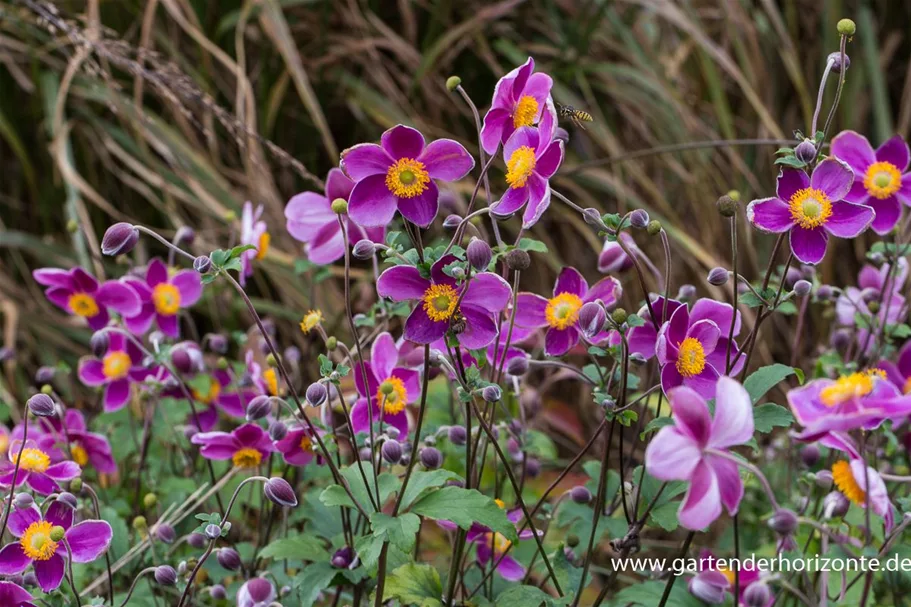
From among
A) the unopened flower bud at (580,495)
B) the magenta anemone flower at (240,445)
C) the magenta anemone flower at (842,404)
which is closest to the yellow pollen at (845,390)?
the magenta anemone flower at (842,404)

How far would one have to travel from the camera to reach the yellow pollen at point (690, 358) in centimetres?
98

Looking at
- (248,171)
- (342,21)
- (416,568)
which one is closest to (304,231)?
(416,568)

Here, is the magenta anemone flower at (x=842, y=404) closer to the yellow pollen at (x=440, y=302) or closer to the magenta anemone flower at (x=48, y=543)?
the yellow pollen at (x=440, y=302)

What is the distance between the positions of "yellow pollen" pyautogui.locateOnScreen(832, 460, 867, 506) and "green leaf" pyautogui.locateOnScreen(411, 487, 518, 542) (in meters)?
0.36

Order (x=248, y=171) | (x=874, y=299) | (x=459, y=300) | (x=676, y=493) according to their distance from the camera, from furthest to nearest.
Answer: (x=248, y=171) < (x=874, y=299) < (x=676, y=493) < (x=459, y=300)

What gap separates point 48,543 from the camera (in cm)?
104

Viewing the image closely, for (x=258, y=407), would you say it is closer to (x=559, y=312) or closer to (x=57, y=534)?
(x=57, y=534)

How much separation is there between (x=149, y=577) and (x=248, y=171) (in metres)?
1.47

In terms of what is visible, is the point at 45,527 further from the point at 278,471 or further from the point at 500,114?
the point at 500,114

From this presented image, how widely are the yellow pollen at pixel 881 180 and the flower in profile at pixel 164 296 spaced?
1065 millimetres

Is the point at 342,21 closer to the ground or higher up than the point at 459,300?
higher up

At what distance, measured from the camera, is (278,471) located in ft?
5.01

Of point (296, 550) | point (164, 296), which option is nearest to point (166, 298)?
point (164, 296)

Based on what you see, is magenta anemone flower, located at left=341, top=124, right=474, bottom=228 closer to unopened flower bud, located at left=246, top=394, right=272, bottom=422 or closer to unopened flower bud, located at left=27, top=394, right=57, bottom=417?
unopened flower bud, located at left=246, top=394, right=272, bottom=422
